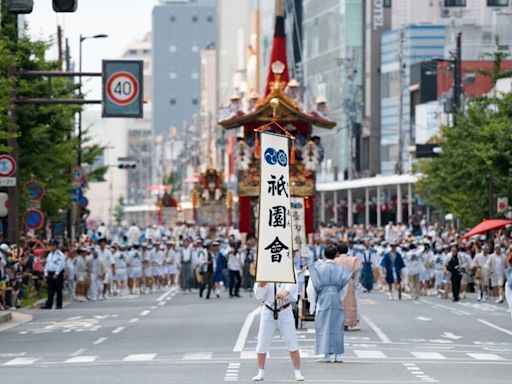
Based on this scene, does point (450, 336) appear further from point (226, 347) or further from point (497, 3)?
point (497, 3)

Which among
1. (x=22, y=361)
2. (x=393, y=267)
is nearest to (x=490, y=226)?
(x=393, y=267)

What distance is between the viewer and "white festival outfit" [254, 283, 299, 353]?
20500 mm

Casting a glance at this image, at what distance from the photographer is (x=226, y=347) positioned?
26.6 metres

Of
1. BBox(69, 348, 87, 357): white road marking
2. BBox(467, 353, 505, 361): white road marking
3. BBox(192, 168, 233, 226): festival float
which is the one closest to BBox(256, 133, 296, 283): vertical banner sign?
BBox(467, 353, 505, 361): white road marking

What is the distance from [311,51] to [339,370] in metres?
119

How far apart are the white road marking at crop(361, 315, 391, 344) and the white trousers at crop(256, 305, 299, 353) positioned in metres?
7.46

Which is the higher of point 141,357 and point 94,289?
Result: point 94,289

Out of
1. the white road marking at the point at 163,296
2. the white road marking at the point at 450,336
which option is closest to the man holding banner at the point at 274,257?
the white road marking at the point at 450,336

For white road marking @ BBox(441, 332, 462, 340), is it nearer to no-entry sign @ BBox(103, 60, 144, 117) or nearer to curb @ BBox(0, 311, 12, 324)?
curb @ BBox(0, 311, 12, 324)

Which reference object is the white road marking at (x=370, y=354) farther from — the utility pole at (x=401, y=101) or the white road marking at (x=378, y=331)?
the utility pole at (x=401, y=101)

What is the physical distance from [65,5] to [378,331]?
13902 mm

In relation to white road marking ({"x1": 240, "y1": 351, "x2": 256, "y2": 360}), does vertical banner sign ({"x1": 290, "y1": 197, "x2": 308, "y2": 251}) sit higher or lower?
higher

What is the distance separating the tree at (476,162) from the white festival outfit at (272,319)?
104 feet

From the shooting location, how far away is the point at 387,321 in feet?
112
